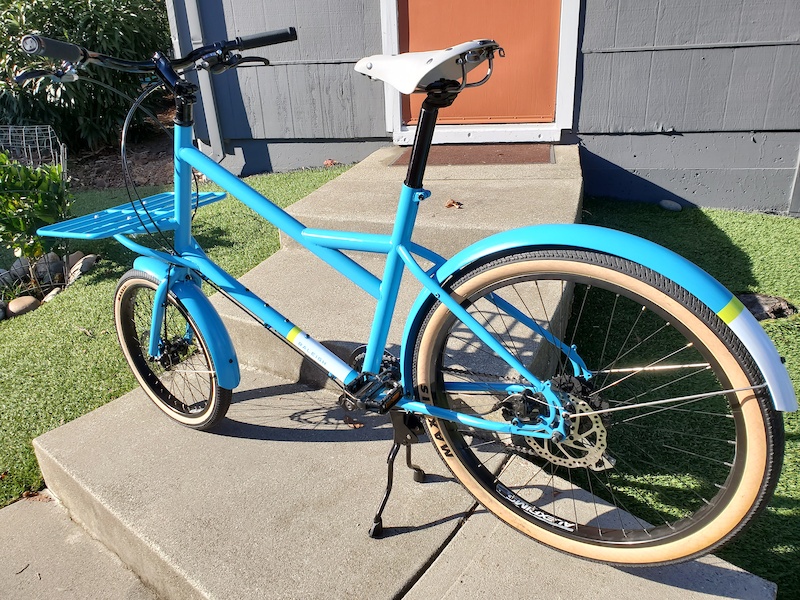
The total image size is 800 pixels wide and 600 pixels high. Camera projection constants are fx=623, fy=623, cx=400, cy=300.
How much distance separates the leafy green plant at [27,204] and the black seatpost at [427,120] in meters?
3.19

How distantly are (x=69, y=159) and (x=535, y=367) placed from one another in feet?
24.3

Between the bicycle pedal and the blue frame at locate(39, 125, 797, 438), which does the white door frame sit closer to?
the blue frame at locate(39, 125, 797, 438)

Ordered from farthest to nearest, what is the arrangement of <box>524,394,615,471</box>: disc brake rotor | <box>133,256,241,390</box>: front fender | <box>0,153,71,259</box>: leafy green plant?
<box>0,153,71,259</box>: leafy green plant → <box>133,256,241,390</box>: front fender → <box>524,394,615,471</box>: disc brake rotor

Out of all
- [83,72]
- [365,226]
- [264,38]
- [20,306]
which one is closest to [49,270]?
[20,306]

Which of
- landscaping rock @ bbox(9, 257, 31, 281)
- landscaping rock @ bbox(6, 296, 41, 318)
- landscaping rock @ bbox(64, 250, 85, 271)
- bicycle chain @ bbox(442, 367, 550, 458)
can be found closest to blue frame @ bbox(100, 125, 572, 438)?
bicycle chain @ bbox(442, 367, 550, 458)

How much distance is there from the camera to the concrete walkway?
171cm

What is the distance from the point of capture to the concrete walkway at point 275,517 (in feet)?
5.60

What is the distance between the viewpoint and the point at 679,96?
15.5 ft

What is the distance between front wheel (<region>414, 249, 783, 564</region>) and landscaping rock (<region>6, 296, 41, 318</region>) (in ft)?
9.90

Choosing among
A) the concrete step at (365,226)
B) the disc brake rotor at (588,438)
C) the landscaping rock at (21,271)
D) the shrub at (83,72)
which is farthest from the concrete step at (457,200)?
the shrub at (83,72)

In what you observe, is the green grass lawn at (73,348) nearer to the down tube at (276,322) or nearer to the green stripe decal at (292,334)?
the down tube at (276,322)

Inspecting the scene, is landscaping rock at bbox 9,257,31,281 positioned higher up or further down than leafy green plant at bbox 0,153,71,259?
further down

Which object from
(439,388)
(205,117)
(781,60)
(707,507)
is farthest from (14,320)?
(781,60)

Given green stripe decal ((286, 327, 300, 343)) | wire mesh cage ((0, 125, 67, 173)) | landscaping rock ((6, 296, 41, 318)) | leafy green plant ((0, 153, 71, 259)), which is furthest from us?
wire mesh cage ((0, 125, 67, 173))
